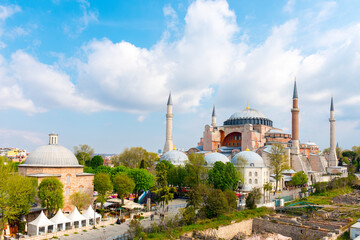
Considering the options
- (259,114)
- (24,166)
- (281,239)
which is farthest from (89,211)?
(259,114)

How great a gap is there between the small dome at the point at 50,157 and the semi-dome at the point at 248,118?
1493 inches

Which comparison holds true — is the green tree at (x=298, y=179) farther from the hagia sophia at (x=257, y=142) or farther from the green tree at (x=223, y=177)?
the green tree at (x=223, y=177)

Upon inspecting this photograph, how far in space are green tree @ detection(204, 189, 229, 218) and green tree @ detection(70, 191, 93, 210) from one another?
8.48m

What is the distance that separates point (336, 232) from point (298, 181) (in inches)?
826

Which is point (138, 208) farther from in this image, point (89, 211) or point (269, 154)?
point (269, 154)

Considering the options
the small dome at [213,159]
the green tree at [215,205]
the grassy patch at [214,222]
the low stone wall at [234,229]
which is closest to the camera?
the grassy patch at [214,222]

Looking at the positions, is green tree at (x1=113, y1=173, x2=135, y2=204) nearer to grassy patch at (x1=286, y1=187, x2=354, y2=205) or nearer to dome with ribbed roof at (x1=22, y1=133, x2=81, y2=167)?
dome with ribbed roof at (x1=22, y1=133, x2=81, y2=167)

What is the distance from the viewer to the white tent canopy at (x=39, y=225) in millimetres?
17344

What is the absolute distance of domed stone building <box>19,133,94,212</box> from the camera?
21.8 metres

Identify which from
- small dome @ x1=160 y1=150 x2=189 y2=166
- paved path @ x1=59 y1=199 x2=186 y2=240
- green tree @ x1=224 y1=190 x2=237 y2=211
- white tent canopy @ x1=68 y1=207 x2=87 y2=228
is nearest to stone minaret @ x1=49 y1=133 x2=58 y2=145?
white tent canopy @ x1=68 y1=207 x2=87 y2=228

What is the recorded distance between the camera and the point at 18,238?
16641 mm

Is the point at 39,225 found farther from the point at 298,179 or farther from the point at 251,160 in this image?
the point at 298,179

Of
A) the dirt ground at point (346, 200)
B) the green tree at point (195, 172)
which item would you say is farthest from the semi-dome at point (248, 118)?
the green tree at point (195, 172)

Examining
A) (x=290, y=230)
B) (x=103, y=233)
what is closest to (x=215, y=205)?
(x=290, y=230)
